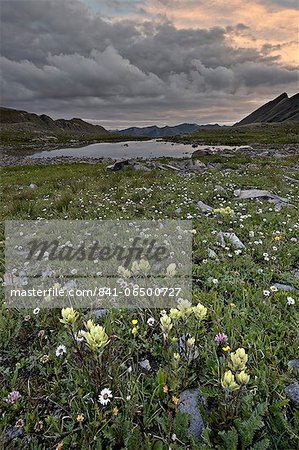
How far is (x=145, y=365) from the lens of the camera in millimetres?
3846

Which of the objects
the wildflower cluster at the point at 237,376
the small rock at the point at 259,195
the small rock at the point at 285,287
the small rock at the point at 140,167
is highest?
the wildflower cluster at the point at 237,376

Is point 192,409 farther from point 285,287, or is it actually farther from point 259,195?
point 259,195

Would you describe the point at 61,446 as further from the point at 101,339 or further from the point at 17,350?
the point at 17,350

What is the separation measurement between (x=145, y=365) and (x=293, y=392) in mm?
1840

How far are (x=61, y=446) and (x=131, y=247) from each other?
5187mm

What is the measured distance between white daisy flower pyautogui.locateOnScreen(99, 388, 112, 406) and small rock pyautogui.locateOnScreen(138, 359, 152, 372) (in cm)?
77

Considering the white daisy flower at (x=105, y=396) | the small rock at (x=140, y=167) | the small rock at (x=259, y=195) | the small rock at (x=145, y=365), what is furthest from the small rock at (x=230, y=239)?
the small rock at (x=140, y=167)

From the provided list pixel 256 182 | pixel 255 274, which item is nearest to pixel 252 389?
pixel 255 274

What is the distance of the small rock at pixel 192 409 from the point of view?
3006 millimetres

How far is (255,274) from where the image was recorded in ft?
20.4

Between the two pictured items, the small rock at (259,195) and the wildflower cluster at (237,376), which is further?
the small rock at (259,195)

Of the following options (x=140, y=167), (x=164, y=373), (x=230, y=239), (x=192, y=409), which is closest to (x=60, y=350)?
(x=164, y=373)

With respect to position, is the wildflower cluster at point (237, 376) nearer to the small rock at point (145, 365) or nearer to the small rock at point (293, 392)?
the small rock at point (293, 392)

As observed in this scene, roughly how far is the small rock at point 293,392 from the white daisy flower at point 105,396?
2.08 meters
